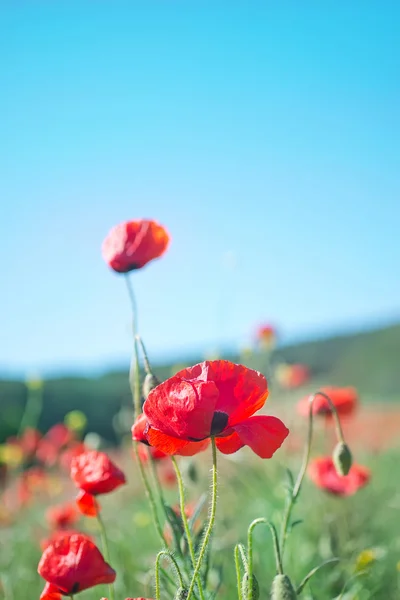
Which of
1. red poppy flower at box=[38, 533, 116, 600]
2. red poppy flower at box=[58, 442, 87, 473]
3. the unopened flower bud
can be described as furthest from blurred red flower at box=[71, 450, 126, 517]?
red poppy flower at box=[58, 442, 87, 473]

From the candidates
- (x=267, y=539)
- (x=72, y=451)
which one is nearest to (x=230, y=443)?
(x=267, y=539)

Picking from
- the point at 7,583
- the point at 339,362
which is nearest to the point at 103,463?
the point at 7,583

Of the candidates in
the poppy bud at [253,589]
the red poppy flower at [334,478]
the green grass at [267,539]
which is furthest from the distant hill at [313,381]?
the poppy bud at [253,589]

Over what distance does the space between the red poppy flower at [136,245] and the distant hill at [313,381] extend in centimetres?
810

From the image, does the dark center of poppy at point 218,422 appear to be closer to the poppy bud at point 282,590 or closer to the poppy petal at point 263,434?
the poppy petal at point 263,434

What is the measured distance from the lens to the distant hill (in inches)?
465

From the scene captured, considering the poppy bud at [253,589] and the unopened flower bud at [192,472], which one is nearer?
the poppy bud at [253,589]

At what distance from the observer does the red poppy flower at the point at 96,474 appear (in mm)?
1414

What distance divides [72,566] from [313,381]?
12.1 metres

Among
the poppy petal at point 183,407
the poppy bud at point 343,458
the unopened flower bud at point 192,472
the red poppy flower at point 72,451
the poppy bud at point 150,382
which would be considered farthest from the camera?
the red poppy flower at point 72,451

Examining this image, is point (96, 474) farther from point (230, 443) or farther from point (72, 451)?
point (72, 451)

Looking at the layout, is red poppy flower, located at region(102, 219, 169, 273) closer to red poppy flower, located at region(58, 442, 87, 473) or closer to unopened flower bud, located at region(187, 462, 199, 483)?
unopened flower bud, located at region(187, 462, 199, 483)

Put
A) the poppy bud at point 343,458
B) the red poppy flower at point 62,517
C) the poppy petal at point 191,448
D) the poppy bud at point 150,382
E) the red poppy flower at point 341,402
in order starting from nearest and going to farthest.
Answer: the poppy petal at point 191,448, the poppy bud at point 150,382, the poppy bud at point 343,458, the red poppy flower at point 341,402, the red poppy flower at point 62,517

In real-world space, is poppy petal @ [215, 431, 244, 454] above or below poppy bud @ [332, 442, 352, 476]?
above
